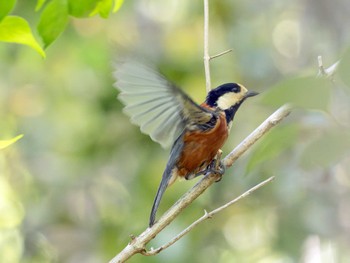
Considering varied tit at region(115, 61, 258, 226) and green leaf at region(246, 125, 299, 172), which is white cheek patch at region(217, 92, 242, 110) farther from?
green leaf at region(246, 125, 299, 172)

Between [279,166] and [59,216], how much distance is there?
45.9 inches

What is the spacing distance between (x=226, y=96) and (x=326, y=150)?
155 centimetres

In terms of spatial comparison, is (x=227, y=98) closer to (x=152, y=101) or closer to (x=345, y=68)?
(x=152, y=101)

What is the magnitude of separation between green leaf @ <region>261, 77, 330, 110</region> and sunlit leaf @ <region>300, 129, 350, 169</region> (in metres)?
0.03

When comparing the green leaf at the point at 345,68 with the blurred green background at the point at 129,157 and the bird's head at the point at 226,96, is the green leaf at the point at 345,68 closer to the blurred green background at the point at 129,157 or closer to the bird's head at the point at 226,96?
the bird's head at the point at 226,96

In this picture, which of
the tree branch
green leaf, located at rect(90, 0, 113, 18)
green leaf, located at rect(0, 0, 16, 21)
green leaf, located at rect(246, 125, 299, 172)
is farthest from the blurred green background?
green leaf, located at rect(246, 125, 299, 172)

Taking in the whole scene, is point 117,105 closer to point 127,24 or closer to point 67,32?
point 67,32

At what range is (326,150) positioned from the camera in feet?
2.02

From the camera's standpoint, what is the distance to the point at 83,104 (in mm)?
4172

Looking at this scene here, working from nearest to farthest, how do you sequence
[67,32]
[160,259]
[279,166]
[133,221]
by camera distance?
[160,259] < [133,221] < [279,166] < [67,32]

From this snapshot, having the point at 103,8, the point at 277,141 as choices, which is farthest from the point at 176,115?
the point at 277,141

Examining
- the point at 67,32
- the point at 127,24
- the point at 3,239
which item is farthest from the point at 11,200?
the point at 127,24

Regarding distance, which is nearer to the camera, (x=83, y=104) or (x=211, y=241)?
(x=211, y=241)

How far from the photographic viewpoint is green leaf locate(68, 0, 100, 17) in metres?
1.15
